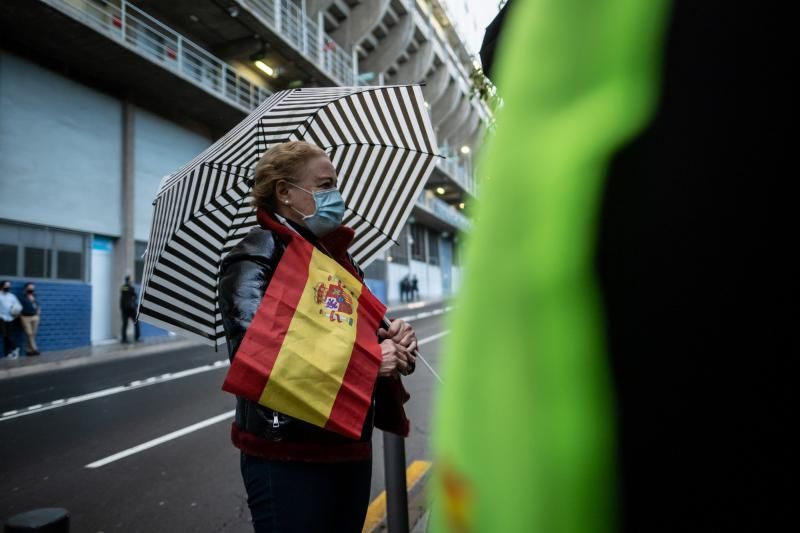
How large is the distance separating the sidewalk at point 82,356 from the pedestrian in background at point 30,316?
329 mm

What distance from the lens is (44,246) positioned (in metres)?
13.0

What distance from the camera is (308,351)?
1338 mm

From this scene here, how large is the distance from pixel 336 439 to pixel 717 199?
1289 millimetres

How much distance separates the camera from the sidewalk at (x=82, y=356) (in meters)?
10.1

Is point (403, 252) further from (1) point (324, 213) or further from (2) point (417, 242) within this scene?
(1) point (324, 213)

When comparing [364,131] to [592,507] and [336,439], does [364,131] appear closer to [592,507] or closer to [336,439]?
[336,439]

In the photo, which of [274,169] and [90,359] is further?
[90,359]

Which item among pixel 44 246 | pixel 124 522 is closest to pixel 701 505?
pixel 124 522

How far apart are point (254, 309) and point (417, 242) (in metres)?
37.7

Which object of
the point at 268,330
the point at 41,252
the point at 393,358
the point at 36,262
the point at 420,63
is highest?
the point at 420,63

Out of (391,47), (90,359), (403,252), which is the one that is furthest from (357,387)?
(403,252)

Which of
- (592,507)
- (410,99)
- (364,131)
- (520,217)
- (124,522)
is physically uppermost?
(410,99)

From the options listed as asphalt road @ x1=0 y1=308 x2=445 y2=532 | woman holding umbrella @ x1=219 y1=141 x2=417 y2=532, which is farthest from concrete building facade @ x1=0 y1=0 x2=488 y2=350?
woman holding umbrella @ x1=219 y1=141 x2=417 y2=532

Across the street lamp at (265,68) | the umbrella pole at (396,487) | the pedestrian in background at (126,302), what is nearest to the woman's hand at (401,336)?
the umbrella pole at (396,487)
